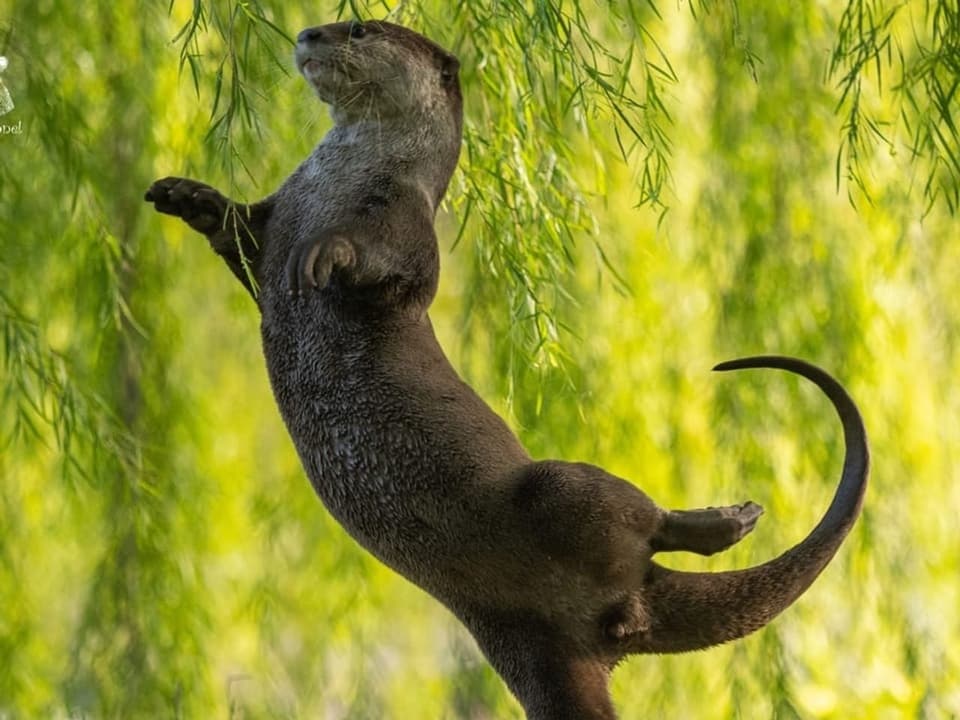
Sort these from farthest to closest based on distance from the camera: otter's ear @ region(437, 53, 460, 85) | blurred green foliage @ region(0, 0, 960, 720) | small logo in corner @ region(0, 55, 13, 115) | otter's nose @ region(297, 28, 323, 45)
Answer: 1. blurred green foliage @ region(0, 0, 960, 720)
2. small logo in corner @ region(0, 55, 13, 115)
3. otter's ear @ region(437, 53, 460, 85)
4. otter's nose @ region(297, 28, 323, 45)

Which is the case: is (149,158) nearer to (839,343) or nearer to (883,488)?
(839,343)

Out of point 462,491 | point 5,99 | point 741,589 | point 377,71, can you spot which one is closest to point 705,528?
point 741,589

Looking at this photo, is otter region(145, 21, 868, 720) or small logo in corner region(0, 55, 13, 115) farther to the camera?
small logo in corner region(0, 55, 13, 115)

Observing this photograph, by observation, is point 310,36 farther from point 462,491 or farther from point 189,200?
point 462,491

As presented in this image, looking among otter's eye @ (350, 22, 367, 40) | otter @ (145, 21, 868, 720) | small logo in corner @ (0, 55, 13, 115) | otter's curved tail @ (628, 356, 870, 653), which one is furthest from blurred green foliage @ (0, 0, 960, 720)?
otter's curved tail @ (628, 356, 870, 653)

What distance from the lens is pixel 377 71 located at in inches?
61.4

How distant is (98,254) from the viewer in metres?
2.17

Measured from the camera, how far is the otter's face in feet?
4.95

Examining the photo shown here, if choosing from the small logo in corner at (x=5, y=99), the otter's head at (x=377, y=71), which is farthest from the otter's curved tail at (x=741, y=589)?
the small logo in corner at (x=5, y=99)

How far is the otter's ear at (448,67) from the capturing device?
1.62 m

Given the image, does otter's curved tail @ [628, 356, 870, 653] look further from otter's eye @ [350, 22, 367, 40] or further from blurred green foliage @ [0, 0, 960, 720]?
blurred green foliage @ [0, 0, 960, 720]

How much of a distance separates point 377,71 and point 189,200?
23 centimetres

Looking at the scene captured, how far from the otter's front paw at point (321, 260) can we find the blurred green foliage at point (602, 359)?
2.24 feet

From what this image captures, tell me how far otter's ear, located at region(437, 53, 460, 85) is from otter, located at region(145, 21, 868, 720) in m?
0.11
